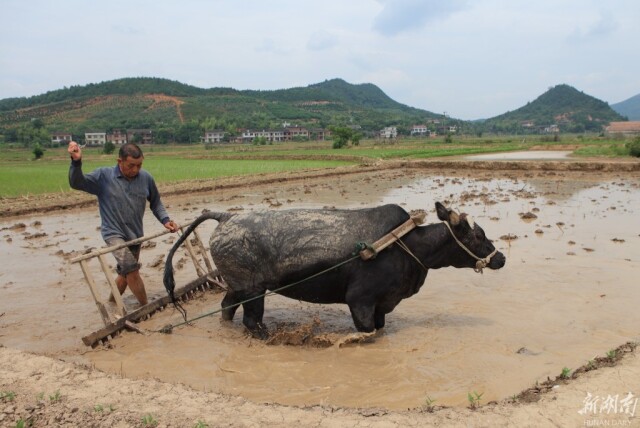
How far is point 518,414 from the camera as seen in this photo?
3.30m

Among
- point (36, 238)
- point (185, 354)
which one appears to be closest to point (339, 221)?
point (185, 354)

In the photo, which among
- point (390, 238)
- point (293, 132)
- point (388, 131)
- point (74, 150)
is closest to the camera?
point (74, 150)

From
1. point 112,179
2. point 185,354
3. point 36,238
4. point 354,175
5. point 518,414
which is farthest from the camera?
point 354,175

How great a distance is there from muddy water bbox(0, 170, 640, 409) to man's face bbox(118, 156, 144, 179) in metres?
1.74

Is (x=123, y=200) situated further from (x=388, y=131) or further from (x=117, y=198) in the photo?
(x=388, y=131)

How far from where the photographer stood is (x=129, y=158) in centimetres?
538

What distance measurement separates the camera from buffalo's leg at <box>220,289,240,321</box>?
218 inches

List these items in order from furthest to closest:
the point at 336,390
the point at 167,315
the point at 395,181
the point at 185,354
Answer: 1. the point at 395,181
2. the point at 167,315
3. the point at 185,354
4. the point at 336,390

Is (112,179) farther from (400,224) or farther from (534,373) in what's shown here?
(534,373)

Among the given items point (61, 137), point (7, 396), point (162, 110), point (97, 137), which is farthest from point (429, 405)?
point (162, 110)

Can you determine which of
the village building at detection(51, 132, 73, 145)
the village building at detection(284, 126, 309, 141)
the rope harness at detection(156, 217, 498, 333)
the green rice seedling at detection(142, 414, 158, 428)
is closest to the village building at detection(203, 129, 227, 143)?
the village building at detection(284, 126, 309, 141)

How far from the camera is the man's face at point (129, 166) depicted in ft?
17.7

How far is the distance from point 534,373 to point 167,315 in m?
4.09

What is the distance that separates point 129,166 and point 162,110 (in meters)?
128
